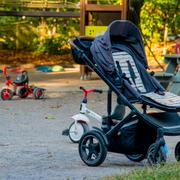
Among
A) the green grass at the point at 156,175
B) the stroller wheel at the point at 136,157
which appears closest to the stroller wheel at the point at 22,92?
the stroller wheel at the point at 136,157

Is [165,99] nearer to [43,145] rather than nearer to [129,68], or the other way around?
[129,68]

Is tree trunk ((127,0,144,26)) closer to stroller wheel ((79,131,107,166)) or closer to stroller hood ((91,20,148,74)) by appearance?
stroller hood ((91,20,148,74))

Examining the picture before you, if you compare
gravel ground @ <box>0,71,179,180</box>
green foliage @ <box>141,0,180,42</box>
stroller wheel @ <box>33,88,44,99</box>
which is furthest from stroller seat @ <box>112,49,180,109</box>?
green foliage @ <box>141,0,180,42</box>

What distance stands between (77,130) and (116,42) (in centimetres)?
165

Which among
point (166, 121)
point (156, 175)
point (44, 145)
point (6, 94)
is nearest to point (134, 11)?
point (6, 94)

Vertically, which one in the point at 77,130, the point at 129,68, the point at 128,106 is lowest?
the point at 77,130

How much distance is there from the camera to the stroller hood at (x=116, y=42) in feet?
28.0

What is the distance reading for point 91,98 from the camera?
1648 centimetres

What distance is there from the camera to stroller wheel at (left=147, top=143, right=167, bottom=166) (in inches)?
309

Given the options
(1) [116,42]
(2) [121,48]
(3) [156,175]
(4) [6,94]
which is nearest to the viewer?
(3) [156,175]

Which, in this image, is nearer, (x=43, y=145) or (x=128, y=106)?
(x=128, y=106)

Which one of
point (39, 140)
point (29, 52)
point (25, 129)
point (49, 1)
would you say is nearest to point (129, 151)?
point (39, 140)

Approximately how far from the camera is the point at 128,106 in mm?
8180

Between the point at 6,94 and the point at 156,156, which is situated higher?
the point at 156,156
